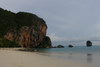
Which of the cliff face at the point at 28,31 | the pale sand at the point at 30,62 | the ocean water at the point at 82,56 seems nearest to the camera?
the pale sand at the point at 30,62

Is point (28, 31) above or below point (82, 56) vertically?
above

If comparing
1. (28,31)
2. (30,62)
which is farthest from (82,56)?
(28,31)

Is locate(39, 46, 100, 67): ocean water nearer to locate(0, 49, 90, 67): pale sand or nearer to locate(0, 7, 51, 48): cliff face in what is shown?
locate(0, 49, 90, 67): pale sand

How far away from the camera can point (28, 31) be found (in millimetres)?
128250

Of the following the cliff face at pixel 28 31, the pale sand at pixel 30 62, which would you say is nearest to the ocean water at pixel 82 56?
the pale sand at pixel 30 62

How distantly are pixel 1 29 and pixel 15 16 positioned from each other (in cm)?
2422

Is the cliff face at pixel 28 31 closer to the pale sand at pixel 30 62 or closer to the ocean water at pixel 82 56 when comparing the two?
the ocean water at pixel 82 56

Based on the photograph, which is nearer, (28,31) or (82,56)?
(82,56)

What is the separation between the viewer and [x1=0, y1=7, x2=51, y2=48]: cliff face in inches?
4744

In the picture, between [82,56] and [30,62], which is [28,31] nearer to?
[82,56]

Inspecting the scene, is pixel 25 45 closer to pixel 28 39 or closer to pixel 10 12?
pixel 28 39

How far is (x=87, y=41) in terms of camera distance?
652 ft


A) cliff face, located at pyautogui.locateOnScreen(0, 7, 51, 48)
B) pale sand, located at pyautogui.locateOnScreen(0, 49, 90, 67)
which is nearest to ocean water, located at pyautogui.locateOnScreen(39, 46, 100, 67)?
pale sand, located at pyautogui.locateOnScreen(0, 49, 90, 67)

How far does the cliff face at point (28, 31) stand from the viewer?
120500 mm
